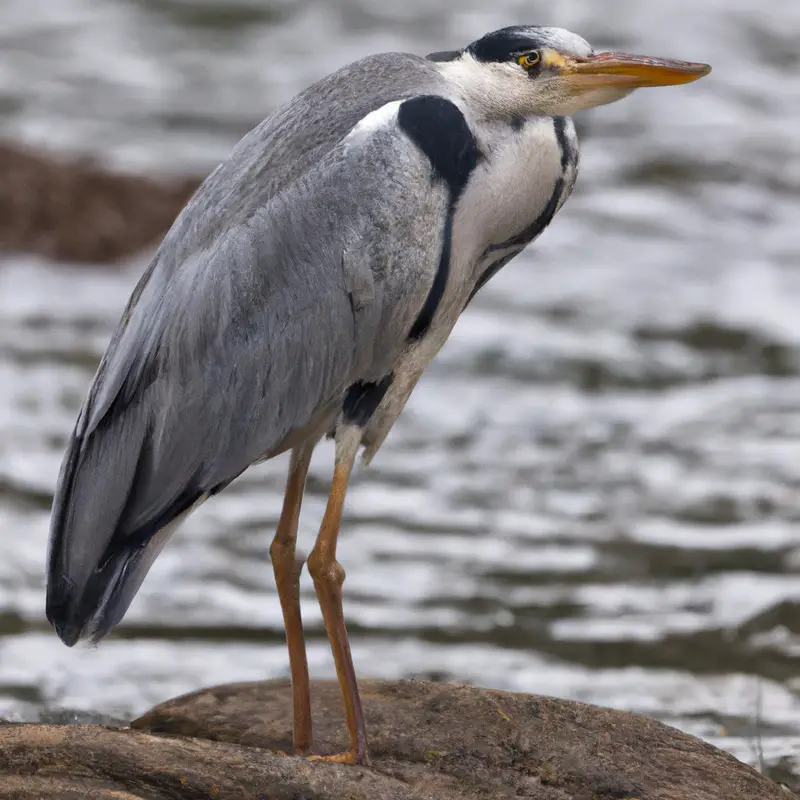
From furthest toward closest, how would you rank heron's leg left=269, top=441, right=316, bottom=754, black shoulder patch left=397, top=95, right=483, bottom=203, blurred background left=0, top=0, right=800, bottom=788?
1. blurred background left=0, top=0, right=800, bottom=788
2. heron's leg left=269, top=441, right=316, bottom=754
3. black shoulder patch left=397, top=95, right=483, bottom=203

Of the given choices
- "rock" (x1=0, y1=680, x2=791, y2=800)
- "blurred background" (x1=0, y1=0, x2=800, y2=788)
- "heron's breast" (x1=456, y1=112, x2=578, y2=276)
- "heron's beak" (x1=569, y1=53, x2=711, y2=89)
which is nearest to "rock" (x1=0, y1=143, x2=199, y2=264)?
"blurred background" (x1=0, y1=0, x2=800, y2=788)

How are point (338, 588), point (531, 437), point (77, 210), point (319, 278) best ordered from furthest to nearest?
point (77, 210)
point (531, 437)
point (338, 588)
point (319, 278)

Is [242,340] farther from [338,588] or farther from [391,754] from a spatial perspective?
[391,754]

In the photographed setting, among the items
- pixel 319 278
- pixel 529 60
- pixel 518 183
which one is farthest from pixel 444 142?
pixel 319 278

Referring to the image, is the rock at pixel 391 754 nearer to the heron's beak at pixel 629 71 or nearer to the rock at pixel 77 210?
the heron's beak at pixel 629 71

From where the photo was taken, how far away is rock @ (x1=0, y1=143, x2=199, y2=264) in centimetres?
1326

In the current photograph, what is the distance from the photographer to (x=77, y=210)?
13.7 m

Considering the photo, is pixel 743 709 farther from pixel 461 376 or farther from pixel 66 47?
pixel 66 47

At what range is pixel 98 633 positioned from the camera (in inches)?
176

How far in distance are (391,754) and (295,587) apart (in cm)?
56

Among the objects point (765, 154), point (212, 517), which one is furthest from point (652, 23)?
point (212, 517)

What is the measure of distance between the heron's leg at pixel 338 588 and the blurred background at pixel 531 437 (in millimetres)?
1789

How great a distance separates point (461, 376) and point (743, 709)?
15.6 ft

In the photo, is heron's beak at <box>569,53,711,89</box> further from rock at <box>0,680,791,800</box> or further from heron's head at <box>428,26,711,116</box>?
rock at <box>0,680,791,800</box>
